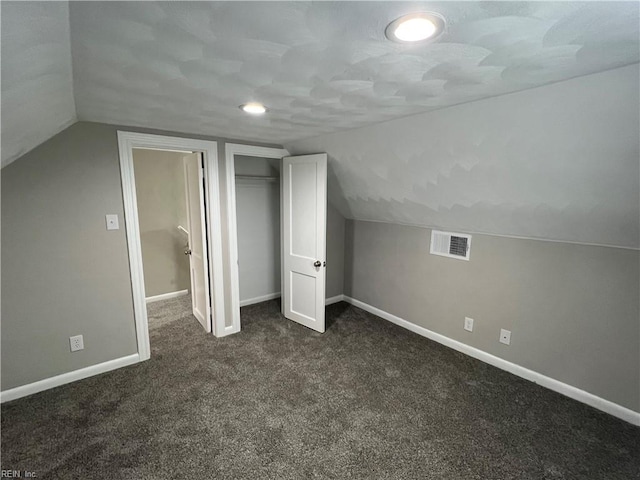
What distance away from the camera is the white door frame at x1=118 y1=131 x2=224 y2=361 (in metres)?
2.49

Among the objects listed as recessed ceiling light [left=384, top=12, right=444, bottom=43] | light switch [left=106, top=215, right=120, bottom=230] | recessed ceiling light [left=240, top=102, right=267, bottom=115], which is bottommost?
light switch [left=106, top=215, right=120, bottom=230]

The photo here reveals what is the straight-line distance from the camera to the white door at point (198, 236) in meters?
3.03

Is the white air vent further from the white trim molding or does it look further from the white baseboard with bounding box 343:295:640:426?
the white trim molding

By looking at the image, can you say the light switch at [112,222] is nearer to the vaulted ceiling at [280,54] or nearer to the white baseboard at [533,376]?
the vaulted ceiling at [280,54]

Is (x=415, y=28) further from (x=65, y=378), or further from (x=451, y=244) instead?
(x=65, y=378)

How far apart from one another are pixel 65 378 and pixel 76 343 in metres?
0.29

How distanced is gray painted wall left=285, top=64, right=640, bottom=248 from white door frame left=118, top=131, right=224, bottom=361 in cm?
102

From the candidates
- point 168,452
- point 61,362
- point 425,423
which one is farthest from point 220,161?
point 425,423

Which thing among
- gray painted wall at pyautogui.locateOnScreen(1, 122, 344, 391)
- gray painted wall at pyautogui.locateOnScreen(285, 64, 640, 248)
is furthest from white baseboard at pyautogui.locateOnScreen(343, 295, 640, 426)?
gray painted wall at pyautogui.locateOnScreen(1, 122, 344, 391)

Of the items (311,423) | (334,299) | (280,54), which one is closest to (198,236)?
(334,299)

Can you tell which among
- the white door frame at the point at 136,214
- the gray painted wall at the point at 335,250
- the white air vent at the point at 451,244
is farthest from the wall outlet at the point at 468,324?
the white door frame at the point at 136,214

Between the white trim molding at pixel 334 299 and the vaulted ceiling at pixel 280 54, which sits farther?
the white trim molding at pixel 334 299

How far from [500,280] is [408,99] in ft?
6.09

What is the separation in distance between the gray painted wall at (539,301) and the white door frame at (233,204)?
1.68 metres
